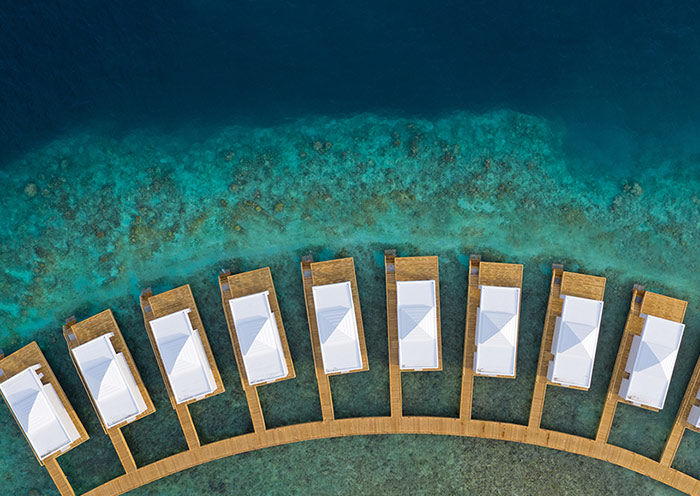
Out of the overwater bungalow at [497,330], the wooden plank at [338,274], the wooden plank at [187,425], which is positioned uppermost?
the wooden plank at [338,274]

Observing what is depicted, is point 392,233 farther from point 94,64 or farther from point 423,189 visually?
point 94,64

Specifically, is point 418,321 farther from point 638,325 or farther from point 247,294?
point 638,325

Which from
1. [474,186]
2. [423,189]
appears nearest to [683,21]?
[474,186]

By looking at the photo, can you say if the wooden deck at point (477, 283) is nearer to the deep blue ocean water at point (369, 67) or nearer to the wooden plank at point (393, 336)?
the wooden plank at point (393, 336)

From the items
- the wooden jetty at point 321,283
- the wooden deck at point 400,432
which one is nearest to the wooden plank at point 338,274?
the wooden jetty at point 321,283

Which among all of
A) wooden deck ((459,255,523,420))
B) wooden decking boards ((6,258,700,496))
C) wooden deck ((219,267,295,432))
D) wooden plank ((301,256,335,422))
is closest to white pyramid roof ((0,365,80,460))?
wooden decking boards ((6,258,700,496))

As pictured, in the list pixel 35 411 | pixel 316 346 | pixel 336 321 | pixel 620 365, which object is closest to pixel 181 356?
pixel 316 346

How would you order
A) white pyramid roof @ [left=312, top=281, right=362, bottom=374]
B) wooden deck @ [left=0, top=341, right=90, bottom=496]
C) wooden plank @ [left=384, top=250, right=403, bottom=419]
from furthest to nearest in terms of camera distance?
wooden plank @ [left=384, top=250, right=403, bottom=419], wooden deck @ [left=0, top=341, right=90, bottom=496], white pyramid roof @ [left=312, top=281, right=362, bottom=374]

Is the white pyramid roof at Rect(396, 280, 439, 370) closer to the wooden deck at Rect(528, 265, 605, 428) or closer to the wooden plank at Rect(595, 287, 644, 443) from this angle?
the wooden deck at Rect(528, 265, 605, 428)
